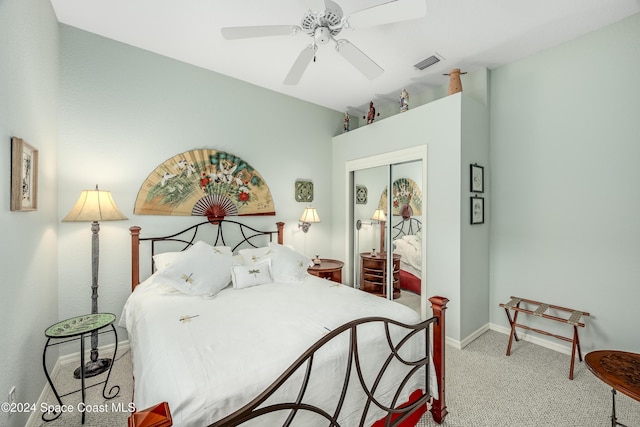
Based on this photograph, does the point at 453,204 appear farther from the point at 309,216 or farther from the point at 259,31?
the point at 259,31

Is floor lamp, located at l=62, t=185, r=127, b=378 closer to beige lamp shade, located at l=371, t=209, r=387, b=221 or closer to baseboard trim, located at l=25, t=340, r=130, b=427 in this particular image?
baseboard trim, located at l=25, t=340, r=130, b=427

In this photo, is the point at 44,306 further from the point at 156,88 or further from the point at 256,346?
the point at 156,88

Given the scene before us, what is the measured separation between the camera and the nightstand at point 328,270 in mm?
3421

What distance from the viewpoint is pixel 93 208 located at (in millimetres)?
2209

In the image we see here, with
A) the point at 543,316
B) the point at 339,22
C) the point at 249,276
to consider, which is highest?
the point at 339,22

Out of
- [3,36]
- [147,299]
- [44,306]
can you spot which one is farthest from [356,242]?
[3,36]

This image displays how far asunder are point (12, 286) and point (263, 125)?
2.79m

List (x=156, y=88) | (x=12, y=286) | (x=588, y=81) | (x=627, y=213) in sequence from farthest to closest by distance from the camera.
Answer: (x=156, y=88) → (x=588, y=81) → (x=627, y=213) → (x=12, y=286)

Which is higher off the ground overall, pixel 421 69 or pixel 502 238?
pixel 421 69

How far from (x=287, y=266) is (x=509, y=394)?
2.06m

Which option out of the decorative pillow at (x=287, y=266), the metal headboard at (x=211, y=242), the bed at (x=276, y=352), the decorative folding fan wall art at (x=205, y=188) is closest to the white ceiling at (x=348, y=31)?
the decorative folding fan wall art at (x=205, y=188)

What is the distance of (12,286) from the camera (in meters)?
1.52

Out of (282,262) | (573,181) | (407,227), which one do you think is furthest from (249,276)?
(573,181)

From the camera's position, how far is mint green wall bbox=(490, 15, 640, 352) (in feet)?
7.79
